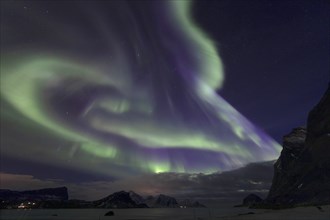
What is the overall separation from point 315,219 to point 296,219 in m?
3.87

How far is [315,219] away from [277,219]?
6.29 metres

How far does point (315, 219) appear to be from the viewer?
185 ft

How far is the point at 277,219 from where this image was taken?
194 ft

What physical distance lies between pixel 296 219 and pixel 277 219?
3703 mm

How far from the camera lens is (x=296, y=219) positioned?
5959 cm
